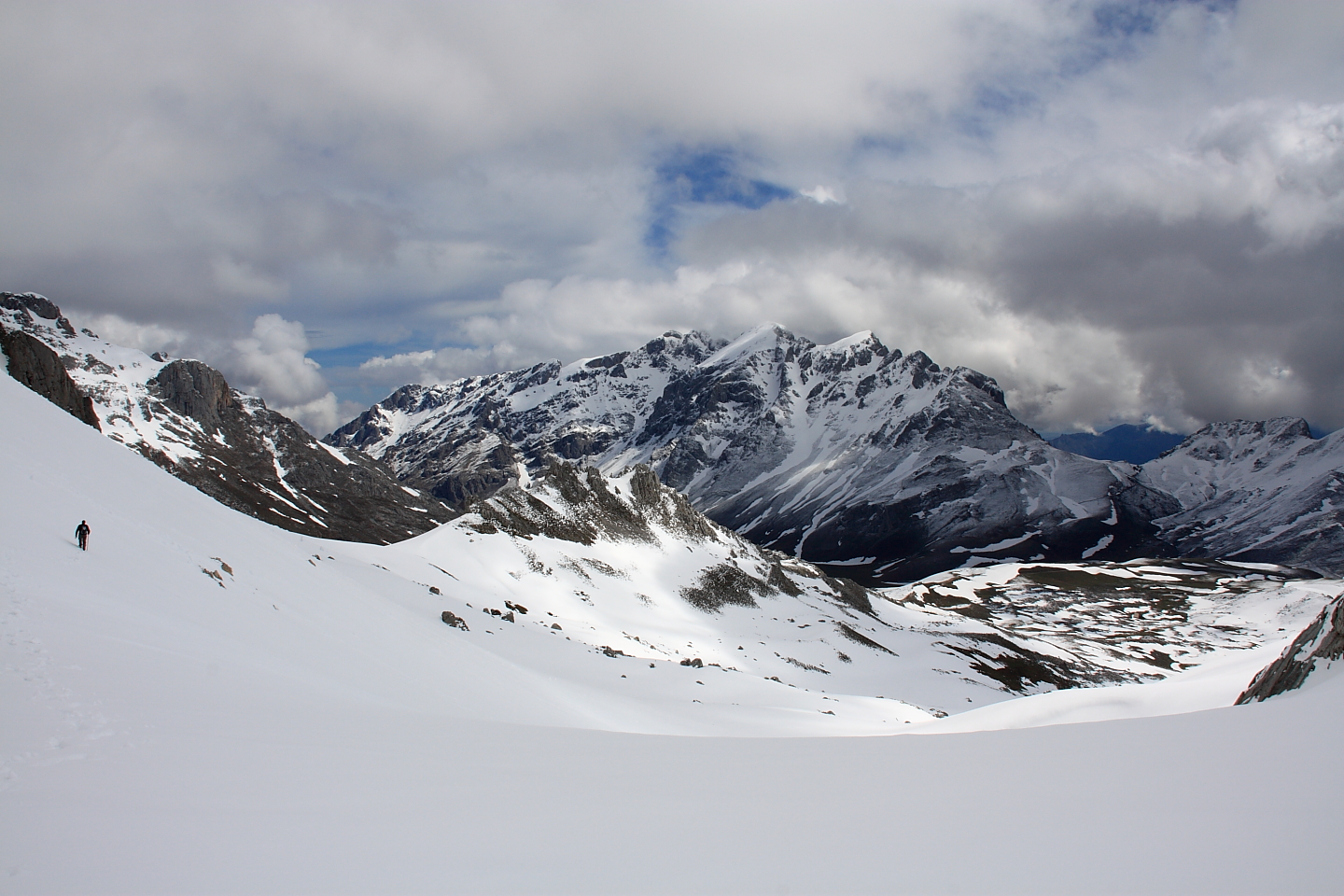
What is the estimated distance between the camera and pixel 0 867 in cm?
501

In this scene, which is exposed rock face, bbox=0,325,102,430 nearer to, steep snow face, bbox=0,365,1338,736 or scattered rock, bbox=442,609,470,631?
steep snow face, bbox=0,365,1338,736

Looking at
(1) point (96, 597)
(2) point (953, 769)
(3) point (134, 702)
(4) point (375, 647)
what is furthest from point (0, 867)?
(4) point (375, 647)

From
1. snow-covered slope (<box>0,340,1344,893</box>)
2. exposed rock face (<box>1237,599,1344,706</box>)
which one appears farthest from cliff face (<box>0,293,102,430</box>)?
exposed rock face (<box>1237,599,1344,706</box>)

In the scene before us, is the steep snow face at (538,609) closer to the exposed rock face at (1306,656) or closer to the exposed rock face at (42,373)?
the exposed rock face at (1306,656)

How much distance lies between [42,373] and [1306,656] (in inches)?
3053

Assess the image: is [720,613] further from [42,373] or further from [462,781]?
[462,781]

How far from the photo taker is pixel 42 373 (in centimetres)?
5412

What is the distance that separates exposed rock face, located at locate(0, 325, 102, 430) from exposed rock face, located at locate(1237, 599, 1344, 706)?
64.5 meters

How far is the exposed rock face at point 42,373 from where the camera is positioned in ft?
163

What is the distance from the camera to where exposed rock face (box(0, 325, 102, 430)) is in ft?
163

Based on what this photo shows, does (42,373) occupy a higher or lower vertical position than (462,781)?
higher

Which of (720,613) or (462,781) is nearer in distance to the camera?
(462,781)

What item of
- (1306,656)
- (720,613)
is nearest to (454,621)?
(1306,656)

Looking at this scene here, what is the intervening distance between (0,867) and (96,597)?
1151cm
